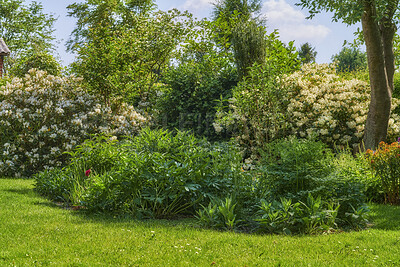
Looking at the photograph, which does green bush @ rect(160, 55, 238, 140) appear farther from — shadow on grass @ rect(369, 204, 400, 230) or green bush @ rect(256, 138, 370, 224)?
shadow on grass @ rect(369, 204, 400, 230)

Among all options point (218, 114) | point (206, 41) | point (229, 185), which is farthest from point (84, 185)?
point (206, 41)

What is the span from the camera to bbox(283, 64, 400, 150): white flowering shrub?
969cm

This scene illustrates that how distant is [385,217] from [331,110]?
4.72 meters

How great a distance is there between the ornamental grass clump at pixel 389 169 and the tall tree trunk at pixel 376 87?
9.19ft

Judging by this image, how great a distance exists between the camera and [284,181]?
541 cm

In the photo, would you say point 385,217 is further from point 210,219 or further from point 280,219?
point 210,219

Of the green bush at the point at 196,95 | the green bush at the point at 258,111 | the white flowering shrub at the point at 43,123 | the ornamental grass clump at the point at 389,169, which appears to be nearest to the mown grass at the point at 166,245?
the ornamental grass clump at the point at 389,169

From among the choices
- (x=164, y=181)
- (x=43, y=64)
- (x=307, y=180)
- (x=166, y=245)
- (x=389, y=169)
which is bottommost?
(x=166, y=245)

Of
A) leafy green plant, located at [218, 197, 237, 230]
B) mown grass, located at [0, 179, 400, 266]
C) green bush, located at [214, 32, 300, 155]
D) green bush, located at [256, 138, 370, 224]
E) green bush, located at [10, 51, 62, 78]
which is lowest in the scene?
mown grass, located at [0, 179, 400, 266]

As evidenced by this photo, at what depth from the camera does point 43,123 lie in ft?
32.6

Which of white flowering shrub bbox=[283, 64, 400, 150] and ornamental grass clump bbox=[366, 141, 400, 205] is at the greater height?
white flowering shrub bbox=[283, 64, 400, 150]

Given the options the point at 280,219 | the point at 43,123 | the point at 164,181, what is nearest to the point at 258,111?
the point at 164,181

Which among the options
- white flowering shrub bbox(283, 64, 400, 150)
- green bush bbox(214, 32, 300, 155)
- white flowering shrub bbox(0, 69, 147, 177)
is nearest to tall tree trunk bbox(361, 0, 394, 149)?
white flowering shrub bbox(283, 64, 400, 150)

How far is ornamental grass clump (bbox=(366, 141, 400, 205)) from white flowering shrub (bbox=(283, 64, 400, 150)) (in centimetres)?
295
